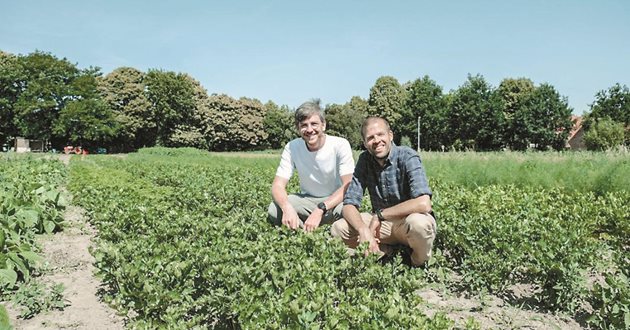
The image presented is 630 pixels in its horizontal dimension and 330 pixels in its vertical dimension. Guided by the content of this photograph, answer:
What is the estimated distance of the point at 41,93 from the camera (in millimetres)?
48875

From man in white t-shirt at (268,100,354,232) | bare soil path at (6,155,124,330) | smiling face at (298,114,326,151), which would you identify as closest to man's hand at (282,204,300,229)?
man in white t-shirt at (268,100,354,232)

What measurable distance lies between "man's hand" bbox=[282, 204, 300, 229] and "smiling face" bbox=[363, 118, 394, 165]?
1.15 meters

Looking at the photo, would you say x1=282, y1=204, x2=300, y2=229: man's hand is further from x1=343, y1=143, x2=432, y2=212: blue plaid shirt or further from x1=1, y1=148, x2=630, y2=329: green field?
x1=343, y1=143, x2=432, y2=212: blue plaid shirt

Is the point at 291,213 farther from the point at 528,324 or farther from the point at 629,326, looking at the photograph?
the point at 629,326

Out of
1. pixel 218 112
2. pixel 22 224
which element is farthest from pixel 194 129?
pixel 22 224

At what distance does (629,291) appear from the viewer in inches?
117

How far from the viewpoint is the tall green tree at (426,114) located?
51688 mm

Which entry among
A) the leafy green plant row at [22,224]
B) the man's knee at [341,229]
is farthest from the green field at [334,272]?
the leafy green plant row at [22,224]

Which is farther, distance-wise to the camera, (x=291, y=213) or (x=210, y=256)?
(x=291, y=213)

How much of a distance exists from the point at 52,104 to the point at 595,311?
5482cm

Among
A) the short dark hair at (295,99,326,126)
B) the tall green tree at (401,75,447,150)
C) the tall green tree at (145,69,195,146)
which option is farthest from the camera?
the tall green tree at (145,69,195,146)

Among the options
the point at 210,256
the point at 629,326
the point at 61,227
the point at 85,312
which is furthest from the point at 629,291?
the point at 61,227

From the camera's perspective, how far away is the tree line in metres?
46.2

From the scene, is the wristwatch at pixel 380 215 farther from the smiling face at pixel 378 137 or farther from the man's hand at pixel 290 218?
the man's hand at pixel 290 218
